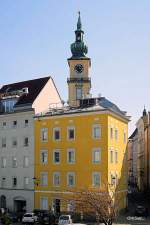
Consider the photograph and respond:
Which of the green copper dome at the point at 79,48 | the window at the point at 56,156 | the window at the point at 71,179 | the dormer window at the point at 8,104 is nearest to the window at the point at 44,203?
the window at the point at 71,179

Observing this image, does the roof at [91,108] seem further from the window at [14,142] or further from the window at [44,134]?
the window at [14,142]

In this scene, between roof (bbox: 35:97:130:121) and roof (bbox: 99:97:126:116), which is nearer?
roof (bbox: 35:97:130:121)

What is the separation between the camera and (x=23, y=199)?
63938 mm

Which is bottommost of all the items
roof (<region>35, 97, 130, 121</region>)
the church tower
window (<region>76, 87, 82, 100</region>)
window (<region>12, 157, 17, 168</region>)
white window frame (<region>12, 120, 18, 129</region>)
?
window (<region>12, 157, 17, 168</region>)

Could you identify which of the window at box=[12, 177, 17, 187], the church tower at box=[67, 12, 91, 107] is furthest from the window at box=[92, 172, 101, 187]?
the church tower at box=[67, 12, 91, 107]

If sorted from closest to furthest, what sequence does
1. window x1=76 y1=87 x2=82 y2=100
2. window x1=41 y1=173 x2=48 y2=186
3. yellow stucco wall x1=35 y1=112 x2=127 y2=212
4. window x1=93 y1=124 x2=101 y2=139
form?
1. yellow stucco wall x1=35 y1=112 x2=127 y2=212
2. window x1=93 y1=124 x2=101 y2=139
3. window x1=41 y1=173 x2=48 y2=186
4. window x1=76 y1=87 x2=82 y2=100

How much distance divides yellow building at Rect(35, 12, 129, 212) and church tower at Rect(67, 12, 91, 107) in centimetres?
3229

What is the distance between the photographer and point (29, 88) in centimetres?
7044

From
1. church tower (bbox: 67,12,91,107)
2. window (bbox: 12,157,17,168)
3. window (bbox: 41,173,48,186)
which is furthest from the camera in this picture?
→ church tower (bbox: 67,12,91,107)

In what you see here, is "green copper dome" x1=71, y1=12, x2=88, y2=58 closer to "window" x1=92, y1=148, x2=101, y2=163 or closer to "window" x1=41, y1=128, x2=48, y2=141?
"window" x1=41, y1=128, x2=48, y2=141

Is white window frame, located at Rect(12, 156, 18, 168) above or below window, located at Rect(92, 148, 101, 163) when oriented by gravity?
below

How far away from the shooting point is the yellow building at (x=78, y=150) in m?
57.5

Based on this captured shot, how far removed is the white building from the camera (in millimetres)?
64000

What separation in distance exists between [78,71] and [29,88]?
30.5 metres
